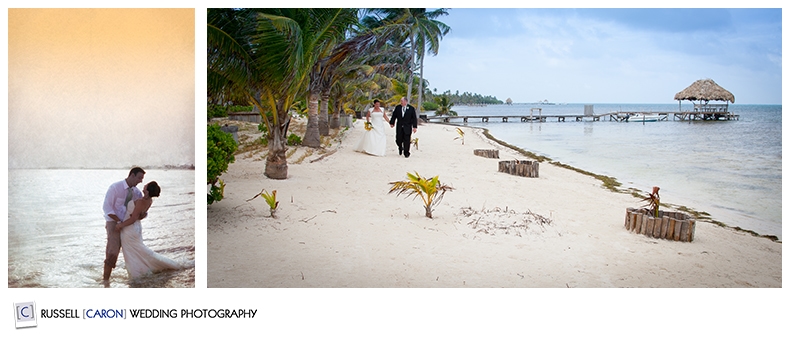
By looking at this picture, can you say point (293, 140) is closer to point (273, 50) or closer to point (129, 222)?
point (273, 50)

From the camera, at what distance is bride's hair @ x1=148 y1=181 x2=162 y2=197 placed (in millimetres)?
3912

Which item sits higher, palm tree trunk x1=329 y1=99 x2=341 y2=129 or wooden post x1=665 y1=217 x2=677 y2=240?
palm tree trunk x1=329 y1=99 x2=341 y2=129

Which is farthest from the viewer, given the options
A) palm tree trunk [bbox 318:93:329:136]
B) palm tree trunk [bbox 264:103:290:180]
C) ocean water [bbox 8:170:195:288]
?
palm tree trunk [bbox 318:93:329:136]

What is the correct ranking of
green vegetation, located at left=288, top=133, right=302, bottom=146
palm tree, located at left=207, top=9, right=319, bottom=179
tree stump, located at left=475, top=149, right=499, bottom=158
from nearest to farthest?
palm tree, located at left=207, top=9, right=319, bottom=179
tree stump, located at left=475, top=149, right=499, bottom=158
green vegetation, located at left=288, top=133, right=302, bottom=146

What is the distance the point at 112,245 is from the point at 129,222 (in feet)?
0.67

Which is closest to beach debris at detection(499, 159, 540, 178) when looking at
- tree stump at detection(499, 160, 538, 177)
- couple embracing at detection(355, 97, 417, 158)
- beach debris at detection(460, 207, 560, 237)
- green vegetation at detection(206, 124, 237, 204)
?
tree stump at detection(499, 160, 538, 177)

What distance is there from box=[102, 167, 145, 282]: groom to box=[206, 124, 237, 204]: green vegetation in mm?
622

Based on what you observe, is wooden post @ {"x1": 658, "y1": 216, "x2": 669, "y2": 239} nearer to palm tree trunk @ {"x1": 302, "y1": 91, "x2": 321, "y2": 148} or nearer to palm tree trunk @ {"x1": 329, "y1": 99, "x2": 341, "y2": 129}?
palm tree trunk @ {"x1": 302, "y1": 91, "x2": 321, "y2": 148}

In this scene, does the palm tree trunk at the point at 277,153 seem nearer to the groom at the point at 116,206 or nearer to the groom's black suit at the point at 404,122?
the groom at the point at 116,206
